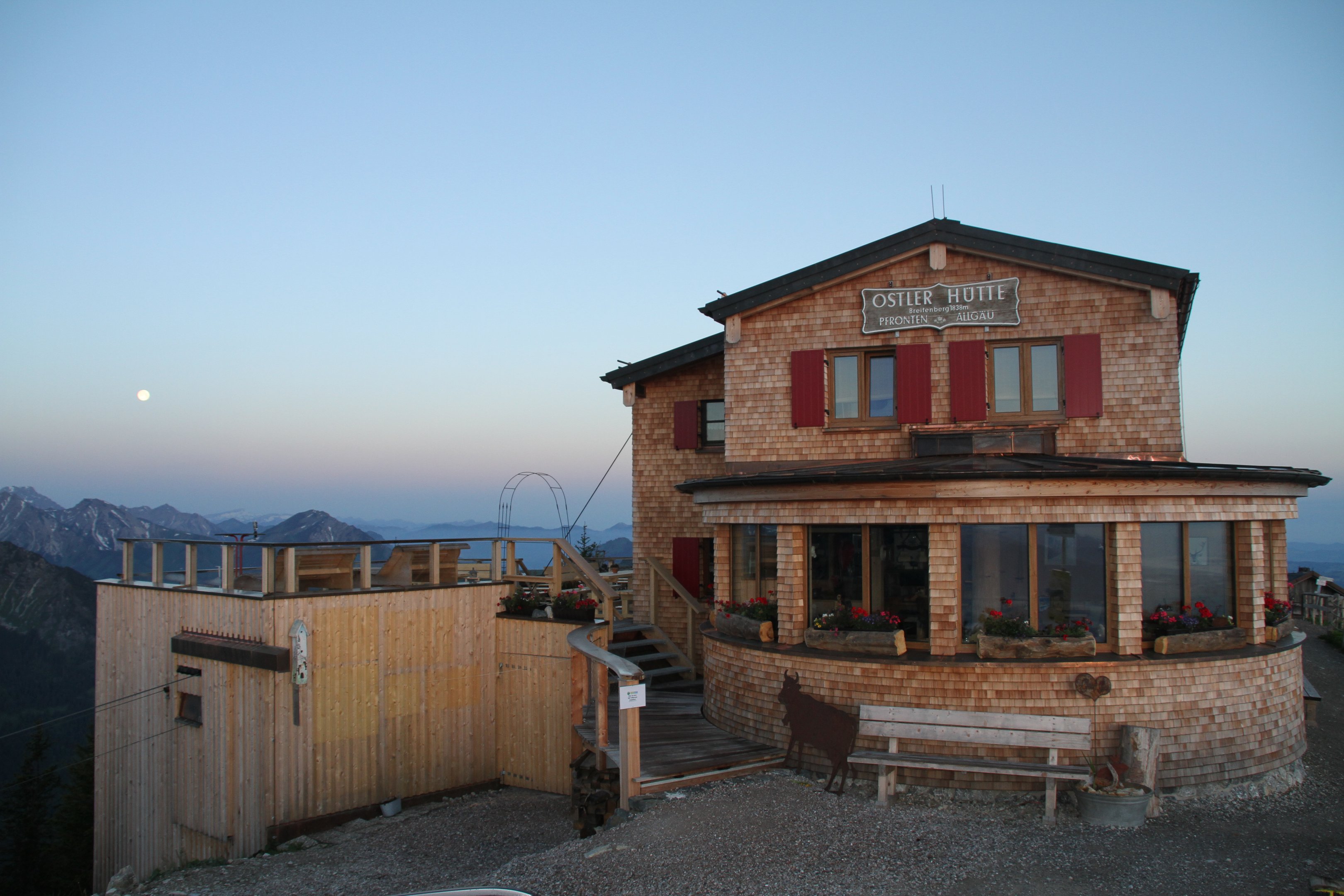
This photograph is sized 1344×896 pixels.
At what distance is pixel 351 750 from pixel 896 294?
10803 mm

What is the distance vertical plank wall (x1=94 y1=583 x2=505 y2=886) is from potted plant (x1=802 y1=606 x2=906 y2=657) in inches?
228

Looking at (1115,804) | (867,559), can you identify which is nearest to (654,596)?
(867,559)

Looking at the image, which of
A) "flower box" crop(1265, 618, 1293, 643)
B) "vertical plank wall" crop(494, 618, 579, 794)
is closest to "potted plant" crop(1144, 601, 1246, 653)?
"flower box" crop(1265, 618, 1293, 643)

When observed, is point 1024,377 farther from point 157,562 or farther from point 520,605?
point 157,562

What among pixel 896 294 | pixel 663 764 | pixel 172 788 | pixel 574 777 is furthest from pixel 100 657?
pixel 896 294

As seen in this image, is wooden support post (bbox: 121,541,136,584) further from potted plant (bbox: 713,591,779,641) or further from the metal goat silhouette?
the metal goat silhouette

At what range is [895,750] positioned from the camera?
31.2 ft

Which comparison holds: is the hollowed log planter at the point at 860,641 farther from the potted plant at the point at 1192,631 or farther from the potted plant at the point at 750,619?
the potted plant at the point at 1192,631

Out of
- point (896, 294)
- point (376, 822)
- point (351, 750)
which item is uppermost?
point (896, 294)

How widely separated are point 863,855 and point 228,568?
9683mm

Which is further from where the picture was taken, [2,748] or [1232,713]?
→ [2,748]

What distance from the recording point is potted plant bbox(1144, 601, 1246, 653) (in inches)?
384

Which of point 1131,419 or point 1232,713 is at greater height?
point 1131,419

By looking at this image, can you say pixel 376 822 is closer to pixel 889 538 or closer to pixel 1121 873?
pixel 889 538
